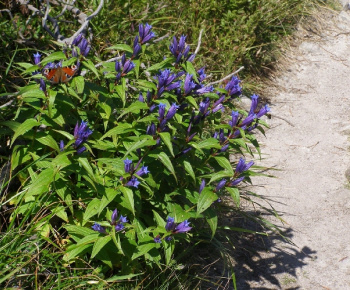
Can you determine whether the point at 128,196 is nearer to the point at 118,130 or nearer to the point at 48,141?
the point at 118,130

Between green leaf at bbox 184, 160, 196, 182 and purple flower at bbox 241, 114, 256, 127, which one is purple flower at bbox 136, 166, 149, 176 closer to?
green leaf at bbox 184, 160, 196, 182

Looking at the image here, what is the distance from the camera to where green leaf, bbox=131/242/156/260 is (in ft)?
9.15

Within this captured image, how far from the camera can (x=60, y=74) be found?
2762 mm

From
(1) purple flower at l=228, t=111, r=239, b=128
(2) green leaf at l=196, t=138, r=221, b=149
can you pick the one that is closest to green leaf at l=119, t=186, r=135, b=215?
Answer: (2) green leaf at l=196, t=138, r=221, b=149

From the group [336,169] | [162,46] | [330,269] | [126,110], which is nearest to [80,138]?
[126,110]

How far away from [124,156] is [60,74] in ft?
1.74

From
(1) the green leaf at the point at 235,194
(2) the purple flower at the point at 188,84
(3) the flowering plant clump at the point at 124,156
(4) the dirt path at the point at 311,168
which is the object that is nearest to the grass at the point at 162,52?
(3) the flowering plant clump at the point at 124,156

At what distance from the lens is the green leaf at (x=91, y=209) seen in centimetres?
276

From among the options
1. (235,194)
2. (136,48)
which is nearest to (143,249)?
(235,194)

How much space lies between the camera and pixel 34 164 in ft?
9.80

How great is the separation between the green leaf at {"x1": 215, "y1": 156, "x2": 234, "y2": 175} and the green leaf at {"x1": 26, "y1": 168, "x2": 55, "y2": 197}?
2.88 ft

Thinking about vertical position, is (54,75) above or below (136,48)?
below

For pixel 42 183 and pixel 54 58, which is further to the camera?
pixel 54 58

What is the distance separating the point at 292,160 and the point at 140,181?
290 cm
